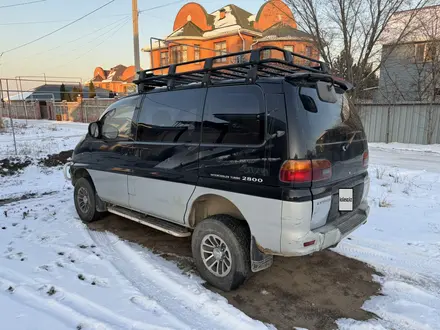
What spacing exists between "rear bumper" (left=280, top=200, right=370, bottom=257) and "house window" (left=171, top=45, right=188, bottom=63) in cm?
2749

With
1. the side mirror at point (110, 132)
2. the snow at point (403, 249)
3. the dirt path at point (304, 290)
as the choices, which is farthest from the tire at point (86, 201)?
the snow at point (403, 249)

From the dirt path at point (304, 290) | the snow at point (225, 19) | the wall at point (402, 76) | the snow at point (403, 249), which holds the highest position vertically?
the snow at point (225, 19)

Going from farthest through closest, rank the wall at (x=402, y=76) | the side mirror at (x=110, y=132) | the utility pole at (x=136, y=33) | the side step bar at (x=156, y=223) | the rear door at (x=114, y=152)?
the wall at (x=402, y=76) < the utility pole at (x=136, y=33) < the side mirror at (x=110, y=132) < the rear door at (x=114, y=152) < the side step bar at (x=156, y=223)

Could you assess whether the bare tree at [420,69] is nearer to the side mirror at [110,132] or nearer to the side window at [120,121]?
the side window at [120,121]

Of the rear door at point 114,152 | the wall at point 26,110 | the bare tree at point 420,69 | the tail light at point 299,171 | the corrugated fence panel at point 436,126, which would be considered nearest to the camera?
the tail light at point 299,171

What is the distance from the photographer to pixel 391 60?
18234 mm

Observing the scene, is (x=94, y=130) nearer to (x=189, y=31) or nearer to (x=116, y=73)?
(x=189, y=31)

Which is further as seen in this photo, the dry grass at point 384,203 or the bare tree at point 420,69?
the bare tree at point 420,69

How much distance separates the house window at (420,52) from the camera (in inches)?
672

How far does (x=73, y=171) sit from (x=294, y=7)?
46.9ft

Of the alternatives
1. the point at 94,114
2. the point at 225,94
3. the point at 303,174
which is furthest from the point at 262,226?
the point at 94,114

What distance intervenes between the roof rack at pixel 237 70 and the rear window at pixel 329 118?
342 millimetres

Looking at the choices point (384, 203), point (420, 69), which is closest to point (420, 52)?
point (420, 69)

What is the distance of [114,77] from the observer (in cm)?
6259
